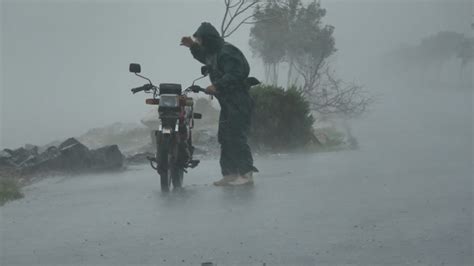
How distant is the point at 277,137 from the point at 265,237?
12558 millimetres

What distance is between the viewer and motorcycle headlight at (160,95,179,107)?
9867 millimetres

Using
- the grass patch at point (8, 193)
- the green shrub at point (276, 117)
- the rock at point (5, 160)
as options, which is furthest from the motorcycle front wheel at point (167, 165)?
the green shrub at point (276, 117)

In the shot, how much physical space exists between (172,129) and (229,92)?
1.05 metres

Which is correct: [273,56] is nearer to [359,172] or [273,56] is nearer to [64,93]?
[359,172]

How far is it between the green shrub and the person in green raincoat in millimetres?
7767

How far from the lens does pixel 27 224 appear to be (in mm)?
8305

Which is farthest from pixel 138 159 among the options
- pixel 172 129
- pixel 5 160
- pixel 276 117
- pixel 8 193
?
pixel 172 129

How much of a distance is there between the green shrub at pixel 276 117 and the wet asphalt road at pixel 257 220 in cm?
521

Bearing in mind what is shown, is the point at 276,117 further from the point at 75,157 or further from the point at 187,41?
the point at 187,41

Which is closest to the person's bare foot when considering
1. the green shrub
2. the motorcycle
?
the motorcycle

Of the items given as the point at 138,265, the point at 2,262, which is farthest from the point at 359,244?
the point at 2,262

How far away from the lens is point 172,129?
397 inches

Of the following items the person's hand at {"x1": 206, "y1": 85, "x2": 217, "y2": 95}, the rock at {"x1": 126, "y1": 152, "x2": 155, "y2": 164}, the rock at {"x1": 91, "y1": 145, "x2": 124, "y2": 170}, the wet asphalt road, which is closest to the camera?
the wet asphalt road

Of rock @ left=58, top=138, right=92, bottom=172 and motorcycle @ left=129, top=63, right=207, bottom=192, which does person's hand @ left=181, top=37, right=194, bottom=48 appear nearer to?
motorcycle @ left=129, top=63, right=207, bottom=192
